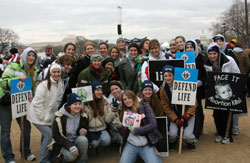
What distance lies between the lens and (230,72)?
199 inches

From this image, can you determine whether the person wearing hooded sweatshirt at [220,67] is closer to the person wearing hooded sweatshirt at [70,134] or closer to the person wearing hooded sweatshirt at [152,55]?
the person wearing hooded sweatshirt at [152,55]

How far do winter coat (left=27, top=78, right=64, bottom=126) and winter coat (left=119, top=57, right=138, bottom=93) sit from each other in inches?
62.7

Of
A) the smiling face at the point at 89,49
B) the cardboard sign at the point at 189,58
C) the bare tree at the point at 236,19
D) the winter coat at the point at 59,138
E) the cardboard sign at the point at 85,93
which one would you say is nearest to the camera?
the winter coat at the point at 59,138

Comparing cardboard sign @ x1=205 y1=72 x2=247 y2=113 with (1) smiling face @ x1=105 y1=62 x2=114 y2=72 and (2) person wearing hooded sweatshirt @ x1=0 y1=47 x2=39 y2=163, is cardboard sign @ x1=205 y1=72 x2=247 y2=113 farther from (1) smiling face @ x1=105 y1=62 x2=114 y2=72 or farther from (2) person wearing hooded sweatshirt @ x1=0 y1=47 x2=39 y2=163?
(2) person wearing hooded sweatshirt @ x1=0 y1=47 x2=39 y2=163

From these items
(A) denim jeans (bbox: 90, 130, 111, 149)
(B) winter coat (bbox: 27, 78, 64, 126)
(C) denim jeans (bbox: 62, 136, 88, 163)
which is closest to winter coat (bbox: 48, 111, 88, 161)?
(C) denim jeans (bbox: 62, 136, 88, 163)

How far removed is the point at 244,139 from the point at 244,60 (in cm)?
438

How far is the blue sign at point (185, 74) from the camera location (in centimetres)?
486

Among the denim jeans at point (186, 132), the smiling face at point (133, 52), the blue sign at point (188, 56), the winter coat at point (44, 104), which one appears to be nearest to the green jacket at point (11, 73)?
the winter coat at point (44, 104)

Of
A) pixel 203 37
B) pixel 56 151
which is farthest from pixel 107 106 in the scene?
pixel 203 37

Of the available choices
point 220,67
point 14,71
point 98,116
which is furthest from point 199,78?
point 14,71

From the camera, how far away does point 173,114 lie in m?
4.99

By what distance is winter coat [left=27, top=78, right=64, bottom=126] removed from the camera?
14.8 ft

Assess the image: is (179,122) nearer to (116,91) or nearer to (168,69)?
(168,69)

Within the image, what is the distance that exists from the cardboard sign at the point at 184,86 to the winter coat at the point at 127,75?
114 centimetres
